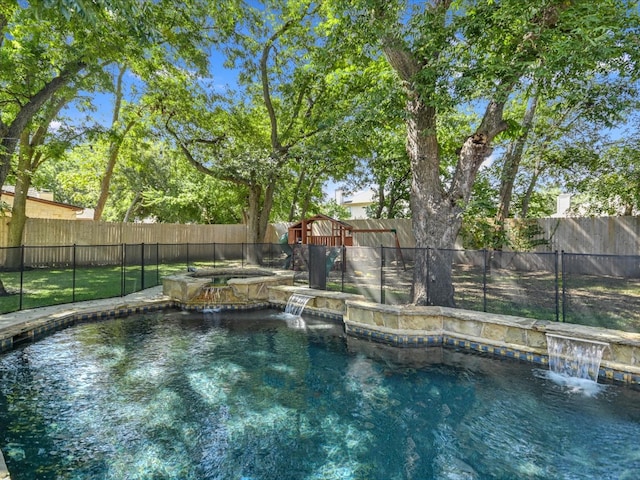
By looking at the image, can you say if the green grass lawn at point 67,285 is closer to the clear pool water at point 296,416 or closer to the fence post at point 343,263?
the clear pool water at point 296,416

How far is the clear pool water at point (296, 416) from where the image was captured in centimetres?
311

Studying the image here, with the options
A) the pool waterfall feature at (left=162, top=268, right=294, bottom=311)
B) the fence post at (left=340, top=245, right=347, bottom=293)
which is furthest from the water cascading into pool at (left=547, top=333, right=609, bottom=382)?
the pool waterfall feature at (left=162, top=268, right=294, bottom=311)

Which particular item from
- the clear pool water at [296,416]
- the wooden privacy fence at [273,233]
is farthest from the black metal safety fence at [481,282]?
the wooden privacy fence at [273,233]

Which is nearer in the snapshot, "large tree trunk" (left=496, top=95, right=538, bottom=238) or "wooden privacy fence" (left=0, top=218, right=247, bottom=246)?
"large tree trunk" (left=496, top=95, right=538, bottom=238)

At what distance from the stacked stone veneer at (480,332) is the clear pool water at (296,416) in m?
0.30

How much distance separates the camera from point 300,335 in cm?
691

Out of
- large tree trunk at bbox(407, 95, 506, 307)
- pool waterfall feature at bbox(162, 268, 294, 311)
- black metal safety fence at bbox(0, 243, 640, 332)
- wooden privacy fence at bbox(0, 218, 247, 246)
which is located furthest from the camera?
wooden privacy fence at bbox(0, 218, 247, 246)

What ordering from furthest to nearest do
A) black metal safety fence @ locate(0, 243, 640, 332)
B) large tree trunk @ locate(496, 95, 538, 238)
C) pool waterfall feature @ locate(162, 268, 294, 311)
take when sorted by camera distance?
1. large tree trunk @ locate(496, 95, 538, 238)
2. pool waterfall feature @ locate(162, 268, 294, 311)
3. black metal safety fence @ locate(0, 243, 640, 332)

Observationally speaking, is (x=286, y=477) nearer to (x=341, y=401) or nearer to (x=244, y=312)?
(x=341, y=401)

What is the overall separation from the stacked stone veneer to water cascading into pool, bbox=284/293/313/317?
144 cm

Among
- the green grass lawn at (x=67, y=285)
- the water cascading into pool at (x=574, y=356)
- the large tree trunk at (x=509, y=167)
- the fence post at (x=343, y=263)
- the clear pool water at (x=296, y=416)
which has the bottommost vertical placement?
the clear pool water at (x=296, y=416)

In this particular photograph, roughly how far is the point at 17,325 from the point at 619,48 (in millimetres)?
10204

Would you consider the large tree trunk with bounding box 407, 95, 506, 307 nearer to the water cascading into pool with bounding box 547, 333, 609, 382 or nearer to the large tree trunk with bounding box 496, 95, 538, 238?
the water cascading into pool with bounding box 547, 333, 609, 382

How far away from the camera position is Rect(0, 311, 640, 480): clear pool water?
311 centimetres
